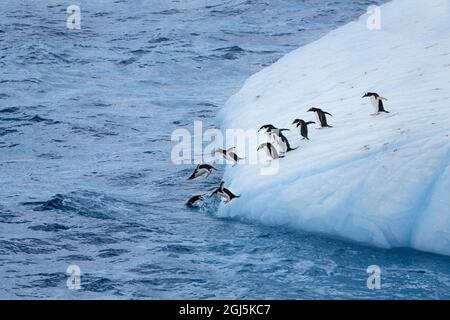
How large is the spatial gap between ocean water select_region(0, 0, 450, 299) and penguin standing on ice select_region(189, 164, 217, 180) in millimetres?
125

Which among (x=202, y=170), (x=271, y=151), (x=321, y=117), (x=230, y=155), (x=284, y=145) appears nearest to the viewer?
(x=271, y=151)

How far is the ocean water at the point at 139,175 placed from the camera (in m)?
11.4

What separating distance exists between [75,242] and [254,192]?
238 cm

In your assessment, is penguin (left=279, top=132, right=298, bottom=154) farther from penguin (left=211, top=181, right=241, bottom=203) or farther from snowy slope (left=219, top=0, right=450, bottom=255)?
penguin (left=211, top=181, right=241, bottom=203)

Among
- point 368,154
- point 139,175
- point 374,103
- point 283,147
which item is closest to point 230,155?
point 283,147

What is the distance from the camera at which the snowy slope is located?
38.8 feet

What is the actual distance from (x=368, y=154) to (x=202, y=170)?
3.31 m

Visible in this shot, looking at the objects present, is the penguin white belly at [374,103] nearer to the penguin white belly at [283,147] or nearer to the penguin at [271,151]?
the penguin white belly at [283,147]

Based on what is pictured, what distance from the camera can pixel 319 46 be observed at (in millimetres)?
20453

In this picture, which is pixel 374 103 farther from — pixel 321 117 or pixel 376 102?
pixel 321 117

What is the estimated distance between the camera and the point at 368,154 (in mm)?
12656

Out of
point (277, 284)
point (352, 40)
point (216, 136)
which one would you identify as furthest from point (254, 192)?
point (352, 40)
